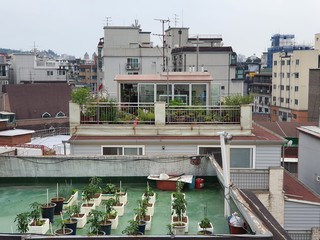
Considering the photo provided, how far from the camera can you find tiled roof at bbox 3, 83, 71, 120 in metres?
51.8

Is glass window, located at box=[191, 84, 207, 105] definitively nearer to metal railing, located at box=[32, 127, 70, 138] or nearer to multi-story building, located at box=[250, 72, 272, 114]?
metal railing, located at box=[32, 127, 70, 138]

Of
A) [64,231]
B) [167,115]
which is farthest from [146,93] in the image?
[64,231]

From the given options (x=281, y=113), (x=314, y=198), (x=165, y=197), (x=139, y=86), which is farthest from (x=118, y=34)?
(x=165, y=197)

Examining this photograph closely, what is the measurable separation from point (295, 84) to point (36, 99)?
1343 inches

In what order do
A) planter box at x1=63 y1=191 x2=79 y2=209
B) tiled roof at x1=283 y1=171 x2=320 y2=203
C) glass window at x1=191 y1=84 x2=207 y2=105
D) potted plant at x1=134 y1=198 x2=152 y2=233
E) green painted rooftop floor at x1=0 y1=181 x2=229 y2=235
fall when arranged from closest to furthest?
potted plant at x1=134 y1=198 x2=152 y2=233
green painted rooftop floor at x1=0 y1=181 x2=229 y2=235
planter box at x1=63 y1=191 x2=79 y2=209
tiled roof at x1=283 y1=171 x2=320 y2=203
glass window at x1=191 y1=84 x2=207 y2=105

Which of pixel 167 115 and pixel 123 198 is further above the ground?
pixel 167 115

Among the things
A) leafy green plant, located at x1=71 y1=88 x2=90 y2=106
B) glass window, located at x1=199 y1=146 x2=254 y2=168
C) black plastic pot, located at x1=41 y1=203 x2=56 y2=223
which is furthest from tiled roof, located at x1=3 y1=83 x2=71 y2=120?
black plastic pot, located at x1=41 y1=203 x2=56 y2=223

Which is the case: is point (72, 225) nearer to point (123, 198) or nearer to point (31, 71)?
point (123, 198)

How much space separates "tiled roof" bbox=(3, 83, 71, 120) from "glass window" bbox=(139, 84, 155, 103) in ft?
123

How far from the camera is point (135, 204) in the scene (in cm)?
859

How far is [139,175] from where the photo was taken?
10.1 m

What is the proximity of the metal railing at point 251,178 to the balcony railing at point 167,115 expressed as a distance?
2.65m

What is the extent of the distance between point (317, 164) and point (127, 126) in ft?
33.0

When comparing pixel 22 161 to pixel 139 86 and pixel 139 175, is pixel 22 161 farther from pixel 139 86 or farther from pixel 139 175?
pixel 139 86
